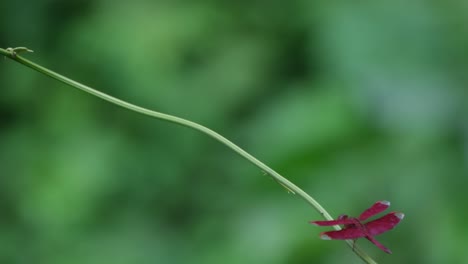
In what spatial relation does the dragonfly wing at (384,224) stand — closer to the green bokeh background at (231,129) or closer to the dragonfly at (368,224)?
the dragonfly at (368,224)

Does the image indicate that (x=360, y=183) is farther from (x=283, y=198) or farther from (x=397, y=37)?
(x=397, y=37)

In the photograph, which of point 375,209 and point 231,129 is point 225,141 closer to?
point 375,209

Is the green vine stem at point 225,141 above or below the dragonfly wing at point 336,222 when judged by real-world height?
above

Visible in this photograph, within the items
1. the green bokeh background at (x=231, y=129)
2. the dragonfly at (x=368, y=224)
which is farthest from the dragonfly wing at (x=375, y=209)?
the green bokeh background at (x=231, y=129)

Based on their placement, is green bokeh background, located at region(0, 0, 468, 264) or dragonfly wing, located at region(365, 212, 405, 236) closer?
dragonfly wing, located at region(365, 212, 405, 236)

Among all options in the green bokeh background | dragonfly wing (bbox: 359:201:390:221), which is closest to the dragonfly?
dragonfly wing (bbox: 359:201:390:221)

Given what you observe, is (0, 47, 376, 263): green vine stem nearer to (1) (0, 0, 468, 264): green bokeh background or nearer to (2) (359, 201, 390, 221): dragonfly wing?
(2) (359, 201, 390, 221): dragonfly wing
